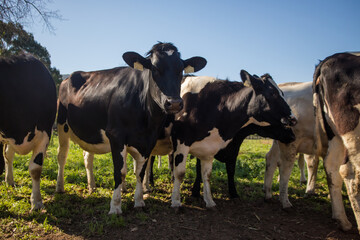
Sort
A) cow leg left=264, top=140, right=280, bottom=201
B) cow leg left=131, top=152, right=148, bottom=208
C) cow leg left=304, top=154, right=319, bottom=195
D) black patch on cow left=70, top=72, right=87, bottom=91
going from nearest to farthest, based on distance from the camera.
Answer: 1. cow leg left=131, top=152, right=148, bottom=208
2. black patch on cow left=70, top=72, right=87, bottom=91
3. cow leg left=264, top=140, right=280, bottom=201
4. cow leg left=304, top=154, right=319, bottom=195

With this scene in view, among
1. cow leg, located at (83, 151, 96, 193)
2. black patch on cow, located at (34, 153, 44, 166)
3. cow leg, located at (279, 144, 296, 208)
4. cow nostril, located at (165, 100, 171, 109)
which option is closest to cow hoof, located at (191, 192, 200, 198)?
cow leg, located at (279, 144, 296, 208)

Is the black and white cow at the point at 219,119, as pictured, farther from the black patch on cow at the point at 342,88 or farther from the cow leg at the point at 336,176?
the black patch on cow at the point at 342,88

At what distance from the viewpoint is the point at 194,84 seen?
A: 5957 millimetres

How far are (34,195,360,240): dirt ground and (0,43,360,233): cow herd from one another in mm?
270

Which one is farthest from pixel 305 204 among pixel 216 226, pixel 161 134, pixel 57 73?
pixel 57 73

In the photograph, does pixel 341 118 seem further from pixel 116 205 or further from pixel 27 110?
pixel 27 110

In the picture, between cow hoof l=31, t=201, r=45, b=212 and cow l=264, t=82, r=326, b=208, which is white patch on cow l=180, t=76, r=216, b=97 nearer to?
cow l=264, t=82, r=326, b=208

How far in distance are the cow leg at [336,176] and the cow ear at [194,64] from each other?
2.58 meters

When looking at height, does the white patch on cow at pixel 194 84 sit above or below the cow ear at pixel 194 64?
below

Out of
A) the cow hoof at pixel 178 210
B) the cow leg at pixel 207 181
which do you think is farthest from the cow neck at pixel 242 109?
the cow hoof at pixel 178 210

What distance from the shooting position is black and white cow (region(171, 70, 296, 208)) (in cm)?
532

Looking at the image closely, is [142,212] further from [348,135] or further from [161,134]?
[348,135]

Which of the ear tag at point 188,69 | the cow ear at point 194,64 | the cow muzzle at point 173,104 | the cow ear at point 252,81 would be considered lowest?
the cow muzzle at point 173,104

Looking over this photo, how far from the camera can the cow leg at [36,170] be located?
4852mm
